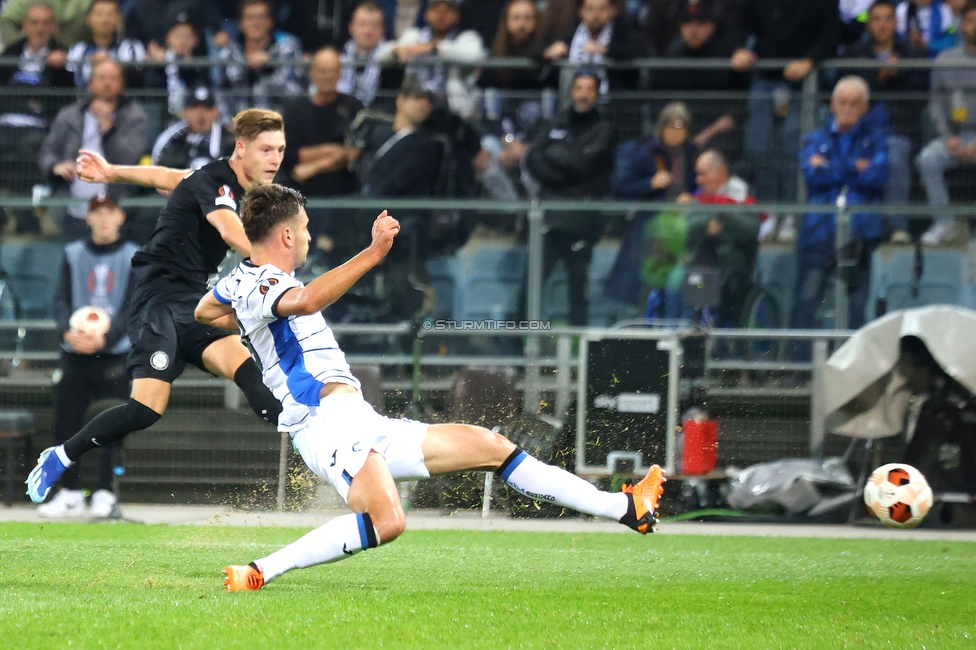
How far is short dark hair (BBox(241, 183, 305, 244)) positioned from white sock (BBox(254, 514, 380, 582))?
1.37 metres

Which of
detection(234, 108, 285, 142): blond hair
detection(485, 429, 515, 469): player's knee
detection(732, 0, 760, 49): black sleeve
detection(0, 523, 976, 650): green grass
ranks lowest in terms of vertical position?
detection(0, 523, 976, 650): green grass

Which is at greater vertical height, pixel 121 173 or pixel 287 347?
pixel 121 173

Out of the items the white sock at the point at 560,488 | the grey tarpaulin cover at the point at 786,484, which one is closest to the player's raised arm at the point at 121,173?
the white sock at the point at 560,488

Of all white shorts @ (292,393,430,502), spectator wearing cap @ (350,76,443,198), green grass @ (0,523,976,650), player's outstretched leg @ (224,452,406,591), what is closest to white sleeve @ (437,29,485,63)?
spectator wearing cap @ (350,76,443,198)

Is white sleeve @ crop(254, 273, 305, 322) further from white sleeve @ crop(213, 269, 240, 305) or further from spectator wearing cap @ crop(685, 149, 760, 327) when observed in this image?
spectator wearing cap @ crop(685, 149, 760, 327)

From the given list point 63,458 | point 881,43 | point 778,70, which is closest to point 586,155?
point 778,70

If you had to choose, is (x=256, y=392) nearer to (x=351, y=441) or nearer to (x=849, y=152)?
(x=351, y=441)

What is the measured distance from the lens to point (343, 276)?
5.14 metres

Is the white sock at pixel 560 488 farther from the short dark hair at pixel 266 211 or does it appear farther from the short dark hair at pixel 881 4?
the short dark hair at pixel 881 4

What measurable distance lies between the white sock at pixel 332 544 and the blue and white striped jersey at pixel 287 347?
512 mm

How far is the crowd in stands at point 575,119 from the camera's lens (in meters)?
10.1

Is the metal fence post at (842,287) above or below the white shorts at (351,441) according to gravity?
above

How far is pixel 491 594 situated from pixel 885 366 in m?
4.97

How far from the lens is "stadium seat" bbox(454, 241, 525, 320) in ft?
33.0
